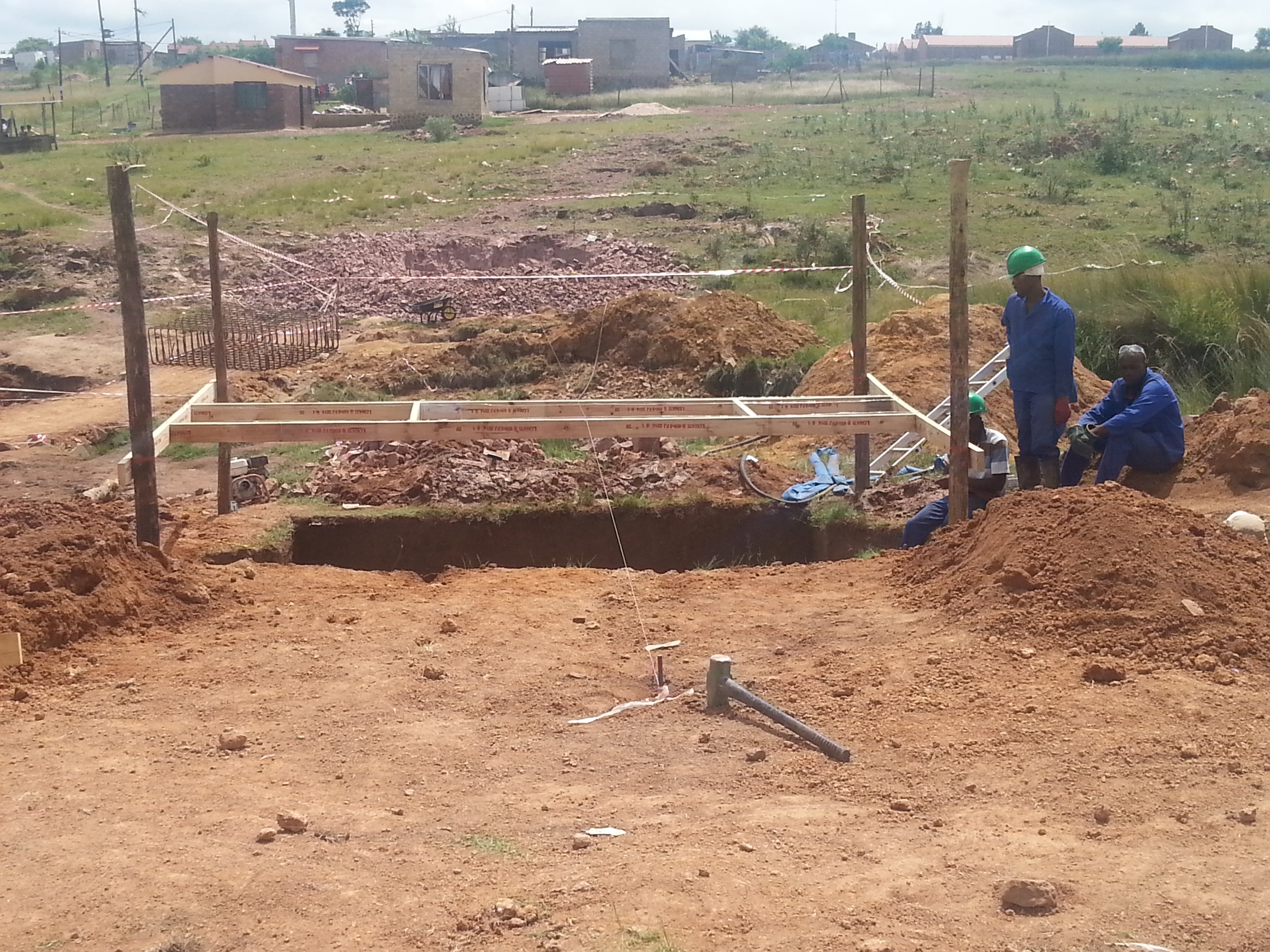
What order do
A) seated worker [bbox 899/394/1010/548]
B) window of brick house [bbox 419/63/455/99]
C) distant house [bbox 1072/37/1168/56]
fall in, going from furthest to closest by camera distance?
distant house [bbox 1072/37/1168/56]
window of brick house [bbox 419/63/455/99]
seated worker [bbox 899/394/1010/548]

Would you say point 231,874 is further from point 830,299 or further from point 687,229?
point 687,229

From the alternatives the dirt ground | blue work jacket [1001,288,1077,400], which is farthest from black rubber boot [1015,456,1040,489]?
the dirt ground

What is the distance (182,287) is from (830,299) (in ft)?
32.8

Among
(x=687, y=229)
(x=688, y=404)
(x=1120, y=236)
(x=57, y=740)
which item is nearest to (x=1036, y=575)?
(x=688, y=404)

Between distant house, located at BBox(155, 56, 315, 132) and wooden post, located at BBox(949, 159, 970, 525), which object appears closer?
wooden post, located at BBox(949, 159, 970, 525)

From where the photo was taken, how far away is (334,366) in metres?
15.5

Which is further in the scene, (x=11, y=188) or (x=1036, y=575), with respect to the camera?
(x=11, y=188)

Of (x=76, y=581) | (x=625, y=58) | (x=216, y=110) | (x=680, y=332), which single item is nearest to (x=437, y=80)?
(x=216, y=110)

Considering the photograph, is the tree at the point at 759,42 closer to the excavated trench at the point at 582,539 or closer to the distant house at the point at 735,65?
the distant house at the point at 735,65

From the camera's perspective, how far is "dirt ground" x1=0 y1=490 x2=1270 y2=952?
12.6 ft

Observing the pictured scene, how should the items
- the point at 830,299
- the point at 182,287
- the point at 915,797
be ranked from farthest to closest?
the point at 182,287
the point at 830,299
the point at 915,797

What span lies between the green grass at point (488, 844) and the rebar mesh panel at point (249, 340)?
1194 centimetres

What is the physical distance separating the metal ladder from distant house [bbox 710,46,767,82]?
67.4 metres

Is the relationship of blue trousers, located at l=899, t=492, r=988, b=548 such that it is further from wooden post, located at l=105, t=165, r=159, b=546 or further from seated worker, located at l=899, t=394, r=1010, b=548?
wooden post, located at l=105, t=165, r=159, b=546
